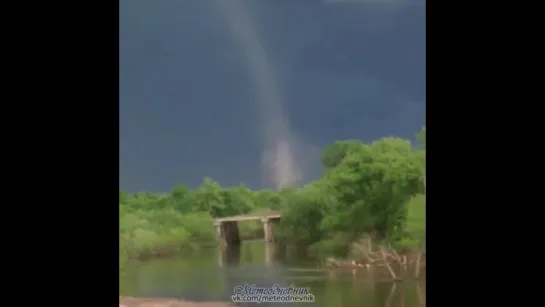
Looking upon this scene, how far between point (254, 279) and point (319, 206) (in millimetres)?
297

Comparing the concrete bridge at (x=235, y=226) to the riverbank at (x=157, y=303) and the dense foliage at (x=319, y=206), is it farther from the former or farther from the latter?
the riverbank at (x=157, y=303)

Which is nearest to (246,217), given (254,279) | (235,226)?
(235,226)

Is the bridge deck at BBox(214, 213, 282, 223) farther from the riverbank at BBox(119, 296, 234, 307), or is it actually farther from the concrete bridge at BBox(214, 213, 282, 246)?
the riverbank at BBox(119, 296, 234, 307)

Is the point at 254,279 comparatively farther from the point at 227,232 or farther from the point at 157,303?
the point at 157,303

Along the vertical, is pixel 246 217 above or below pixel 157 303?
above

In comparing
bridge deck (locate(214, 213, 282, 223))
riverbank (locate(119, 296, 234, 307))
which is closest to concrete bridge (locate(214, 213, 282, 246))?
bridge deck (locate(214, 213, 282, 223))

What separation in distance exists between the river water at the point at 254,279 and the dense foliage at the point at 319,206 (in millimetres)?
51

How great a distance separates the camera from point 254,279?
1.85 m

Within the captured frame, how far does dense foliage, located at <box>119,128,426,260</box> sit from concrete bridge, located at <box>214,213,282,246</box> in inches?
0.7

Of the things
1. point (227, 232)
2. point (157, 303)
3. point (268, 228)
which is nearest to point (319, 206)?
point (268, 228)

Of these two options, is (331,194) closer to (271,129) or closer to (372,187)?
(372,187)
